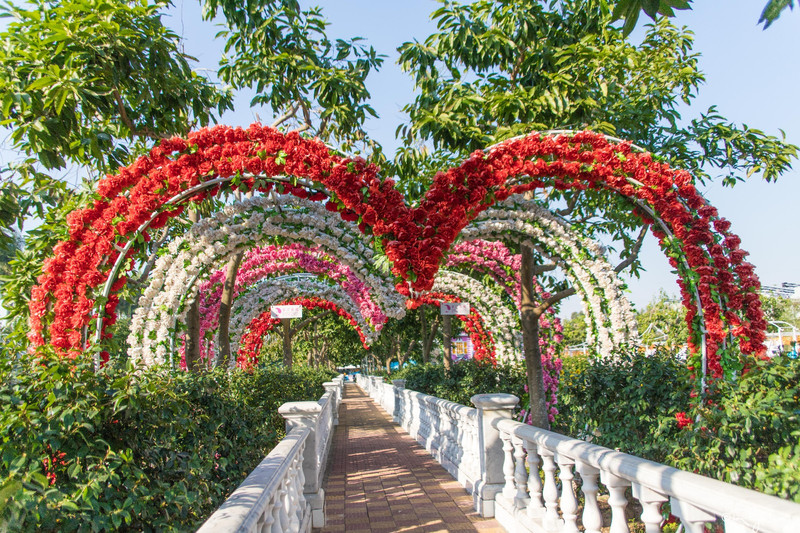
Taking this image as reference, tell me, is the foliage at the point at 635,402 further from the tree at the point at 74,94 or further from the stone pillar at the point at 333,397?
the stone pillar at the point at 333,397

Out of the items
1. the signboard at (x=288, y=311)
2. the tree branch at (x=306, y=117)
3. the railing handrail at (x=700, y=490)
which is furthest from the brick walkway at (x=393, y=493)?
the tree branch at (x=306, y=117)

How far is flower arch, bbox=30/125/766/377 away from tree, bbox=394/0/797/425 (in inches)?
28.0

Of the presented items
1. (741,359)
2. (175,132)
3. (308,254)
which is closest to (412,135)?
(175,132)

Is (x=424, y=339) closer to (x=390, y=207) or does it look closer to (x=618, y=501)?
(x=390, y=207)

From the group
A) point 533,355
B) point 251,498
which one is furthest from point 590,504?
point 533,355

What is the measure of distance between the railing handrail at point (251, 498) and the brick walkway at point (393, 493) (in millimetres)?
1827

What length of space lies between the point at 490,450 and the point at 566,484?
163 cm

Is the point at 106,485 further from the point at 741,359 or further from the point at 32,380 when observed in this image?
the point at 741,359

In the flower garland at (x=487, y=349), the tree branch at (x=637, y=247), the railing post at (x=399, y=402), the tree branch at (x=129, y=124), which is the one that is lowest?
the railing post at (x=399, y=402)

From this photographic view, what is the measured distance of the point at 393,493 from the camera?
6285mm

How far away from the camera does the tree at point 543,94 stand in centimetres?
642

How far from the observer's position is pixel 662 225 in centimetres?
589

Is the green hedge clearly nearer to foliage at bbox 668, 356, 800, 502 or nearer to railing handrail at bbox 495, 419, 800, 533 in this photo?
foliage at bbox 668, 356, 800, 502

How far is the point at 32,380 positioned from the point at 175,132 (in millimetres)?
4227
